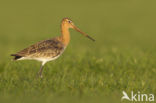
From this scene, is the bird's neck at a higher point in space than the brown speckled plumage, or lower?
higher

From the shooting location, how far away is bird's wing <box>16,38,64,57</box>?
12039mm

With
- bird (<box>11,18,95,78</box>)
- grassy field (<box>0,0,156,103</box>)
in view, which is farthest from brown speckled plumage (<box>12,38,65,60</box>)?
grassy field (<box>0,0,156,103</box>)

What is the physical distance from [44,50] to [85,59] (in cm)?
358

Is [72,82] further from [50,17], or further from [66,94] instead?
[50,17]

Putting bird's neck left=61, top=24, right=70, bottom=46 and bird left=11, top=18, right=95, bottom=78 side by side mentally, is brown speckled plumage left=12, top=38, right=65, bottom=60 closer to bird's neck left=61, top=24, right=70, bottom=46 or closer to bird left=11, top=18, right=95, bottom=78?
bird left=11, top=18, right=95, bottom=78

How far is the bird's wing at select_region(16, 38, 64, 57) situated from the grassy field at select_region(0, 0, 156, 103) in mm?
723

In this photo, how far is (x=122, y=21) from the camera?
32.1 meters

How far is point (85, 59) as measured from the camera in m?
15.5

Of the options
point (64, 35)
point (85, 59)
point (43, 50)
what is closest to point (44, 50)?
point (43, 50)

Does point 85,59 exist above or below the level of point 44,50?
above

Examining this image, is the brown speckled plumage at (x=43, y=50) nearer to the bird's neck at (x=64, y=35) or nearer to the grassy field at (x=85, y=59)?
the bird's neck at (x=64, y=35)

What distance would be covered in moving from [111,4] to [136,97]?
30159mm

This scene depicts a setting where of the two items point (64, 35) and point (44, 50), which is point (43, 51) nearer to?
point (44, 50)

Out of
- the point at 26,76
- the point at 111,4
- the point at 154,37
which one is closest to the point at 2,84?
the point at 26,76
